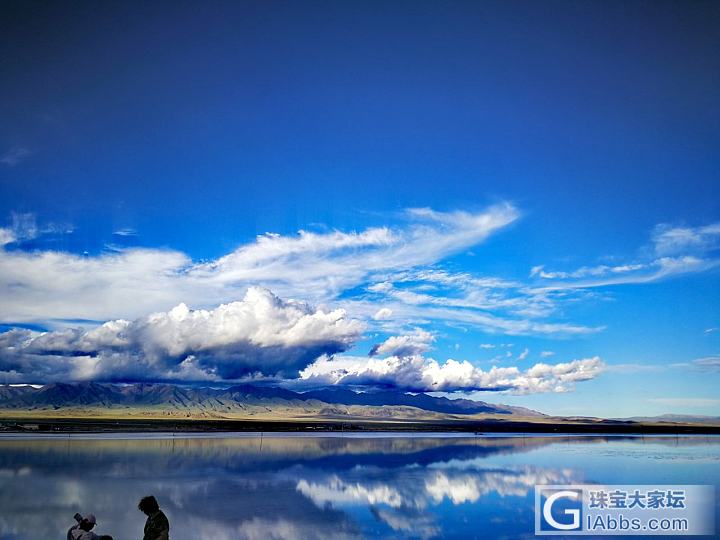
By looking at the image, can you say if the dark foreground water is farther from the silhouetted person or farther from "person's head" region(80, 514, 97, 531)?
"person's head" region(80, 514, 97, 531)

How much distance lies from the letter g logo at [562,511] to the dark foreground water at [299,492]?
65 centimetres

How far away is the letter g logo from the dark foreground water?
645 mm

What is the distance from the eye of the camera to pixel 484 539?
60.9 ft

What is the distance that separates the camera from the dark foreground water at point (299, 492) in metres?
19.7

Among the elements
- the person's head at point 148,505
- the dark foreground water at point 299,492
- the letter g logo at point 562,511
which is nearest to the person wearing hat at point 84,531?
the person's head at point 148,505

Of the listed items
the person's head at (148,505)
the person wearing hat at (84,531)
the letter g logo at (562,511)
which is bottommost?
the letter g logo at (562,511)

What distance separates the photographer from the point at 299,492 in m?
27.6

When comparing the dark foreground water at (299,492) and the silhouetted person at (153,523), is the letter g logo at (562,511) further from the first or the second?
the silhouetted person at (153,523)

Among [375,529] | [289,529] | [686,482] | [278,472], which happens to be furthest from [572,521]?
[278,472]

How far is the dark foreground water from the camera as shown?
64.7 feet

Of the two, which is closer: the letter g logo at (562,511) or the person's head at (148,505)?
the person's head at (148,505)

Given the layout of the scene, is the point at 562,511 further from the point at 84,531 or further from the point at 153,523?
the point at 84,531

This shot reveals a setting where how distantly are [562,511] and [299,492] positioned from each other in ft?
37.6

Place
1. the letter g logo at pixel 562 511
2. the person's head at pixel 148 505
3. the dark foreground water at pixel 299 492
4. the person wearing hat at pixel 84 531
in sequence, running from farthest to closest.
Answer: the letter g logo at pixel 562 511
the dark foreground water at pixel 299 492
the person's head at pixel 148 505
the person wearing hat at pixel 84 531
